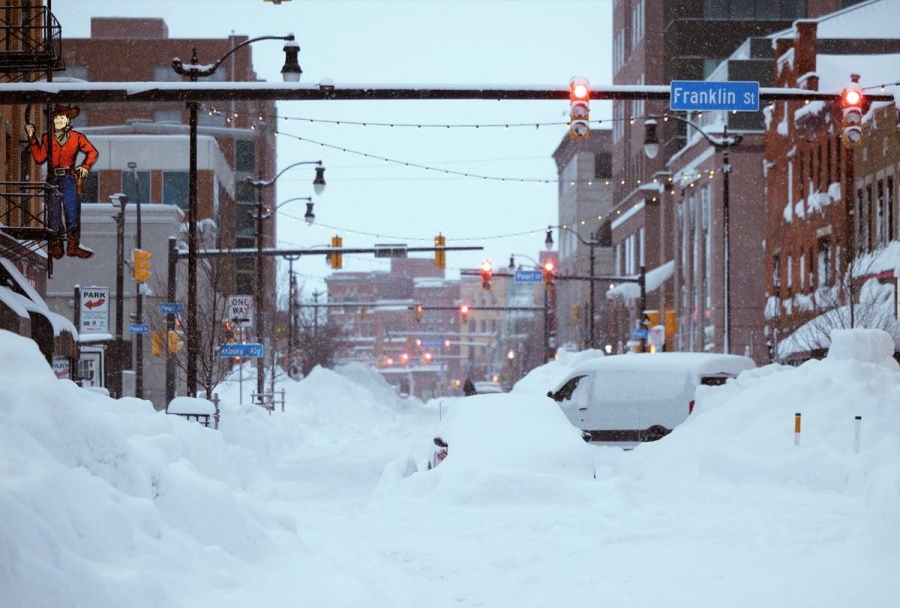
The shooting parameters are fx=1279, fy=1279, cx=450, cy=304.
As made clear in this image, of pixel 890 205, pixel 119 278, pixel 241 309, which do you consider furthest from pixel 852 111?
pixel 890 205

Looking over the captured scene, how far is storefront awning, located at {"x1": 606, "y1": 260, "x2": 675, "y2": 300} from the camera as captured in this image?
78.2 metres

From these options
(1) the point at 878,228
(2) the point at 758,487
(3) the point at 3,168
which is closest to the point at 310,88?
(2) the point at 758,487

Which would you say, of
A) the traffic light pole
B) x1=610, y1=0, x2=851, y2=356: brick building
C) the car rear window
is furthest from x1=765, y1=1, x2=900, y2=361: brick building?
the traffic light pole

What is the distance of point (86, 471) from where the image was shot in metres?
8.63

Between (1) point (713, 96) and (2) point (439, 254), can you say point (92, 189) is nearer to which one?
(2) point (439, 254)

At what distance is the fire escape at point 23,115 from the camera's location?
77.5 feet

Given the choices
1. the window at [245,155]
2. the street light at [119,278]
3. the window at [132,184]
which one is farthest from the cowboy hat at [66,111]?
the window at [245,155]

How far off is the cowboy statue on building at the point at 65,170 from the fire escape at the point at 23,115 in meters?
0.26

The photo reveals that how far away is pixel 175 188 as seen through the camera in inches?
2918

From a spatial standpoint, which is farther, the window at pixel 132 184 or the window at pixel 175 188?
the window at pixel 175 188

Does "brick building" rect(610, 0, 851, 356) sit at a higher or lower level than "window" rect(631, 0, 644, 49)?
lower

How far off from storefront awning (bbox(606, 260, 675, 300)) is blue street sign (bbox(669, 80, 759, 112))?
57.2 meters

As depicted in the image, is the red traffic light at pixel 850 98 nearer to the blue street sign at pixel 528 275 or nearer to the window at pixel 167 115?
the blue street sign at pixel 528 275

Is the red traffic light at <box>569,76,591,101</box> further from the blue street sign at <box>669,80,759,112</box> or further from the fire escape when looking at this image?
the fire escape
